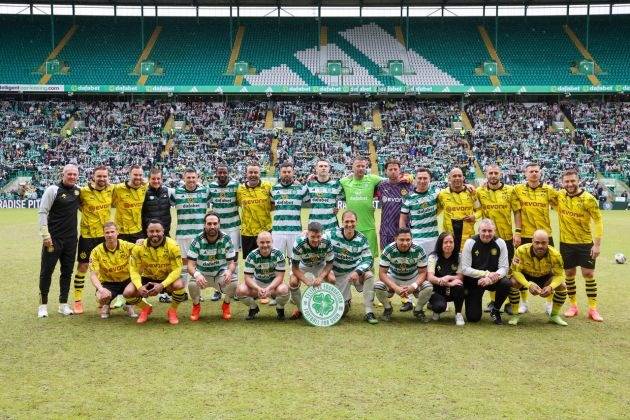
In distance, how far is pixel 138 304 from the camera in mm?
7586

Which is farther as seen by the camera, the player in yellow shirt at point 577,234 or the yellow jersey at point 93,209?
the yellow jersey at point 93,209

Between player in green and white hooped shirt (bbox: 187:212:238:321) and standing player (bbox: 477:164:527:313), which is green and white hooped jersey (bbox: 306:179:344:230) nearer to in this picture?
player in green and white hooped shirt (bbox: 187:212:238:321)

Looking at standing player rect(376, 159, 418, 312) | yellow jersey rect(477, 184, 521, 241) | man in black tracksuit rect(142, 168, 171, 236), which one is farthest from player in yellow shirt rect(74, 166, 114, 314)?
yellow jersey rect(477, 184, 521, 241)

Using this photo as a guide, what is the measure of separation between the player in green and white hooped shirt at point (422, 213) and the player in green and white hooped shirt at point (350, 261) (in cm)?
78

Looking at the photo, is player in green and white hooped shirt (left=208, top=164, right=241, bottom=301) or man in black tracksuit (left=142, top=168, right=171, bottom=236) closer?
man in black tracksuit (left=142, top=168, right=171, bottom=236)

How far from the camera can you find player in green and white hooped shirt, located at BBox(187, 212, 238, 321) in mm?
7508

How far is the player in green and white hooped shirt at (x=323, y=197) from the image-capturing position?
8367 millimetres

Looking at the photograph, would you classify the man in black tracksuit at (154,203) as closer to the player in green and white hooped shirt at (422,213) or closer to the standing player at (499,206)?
the player in green and white hooped shirt at (422,213)

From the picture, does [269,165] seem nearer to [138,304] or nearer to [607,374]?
[138,304]

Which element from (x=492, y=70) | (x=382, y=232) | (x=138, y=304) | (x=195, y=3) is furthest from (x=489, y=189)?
(x=195, y=3)

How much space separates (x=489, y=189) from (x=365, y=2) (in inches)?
1294

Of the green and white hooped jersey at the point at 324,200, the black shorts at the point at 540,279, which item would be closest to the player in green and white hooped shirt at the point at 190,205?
the green and white hooped jersey at the point at 324,200

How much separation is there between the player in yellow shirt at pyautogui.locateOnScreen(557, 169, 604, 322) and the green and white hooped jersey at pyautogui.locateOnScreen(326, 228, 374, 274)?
2.48 m

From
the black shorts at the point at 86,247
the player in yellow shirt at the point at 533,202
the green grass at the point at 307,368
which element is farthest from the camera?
the black shorts at the point at 86,247
